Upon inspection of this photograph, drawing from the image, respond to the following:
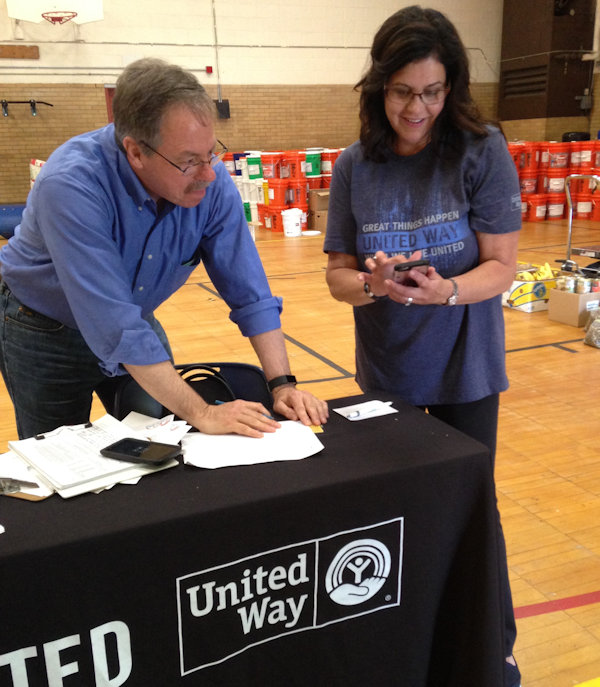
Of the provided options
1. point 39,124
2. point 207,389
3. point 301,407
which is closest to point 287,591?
point 301,407

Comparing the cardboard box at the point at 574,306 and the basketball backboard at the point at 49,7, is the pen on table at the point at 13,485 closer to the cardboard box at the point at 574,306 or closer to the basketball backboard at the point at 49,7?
the cardboard box at the point at 574,306

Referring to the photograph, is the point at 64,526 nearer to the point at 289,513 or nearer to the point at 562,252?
the point at 289,513

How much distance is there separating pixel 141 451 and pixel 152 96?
25.5 inches

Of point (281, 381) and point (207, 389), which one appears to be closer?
Result: point (281, 381)

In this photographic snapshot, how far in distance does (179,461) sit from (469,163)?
0.86m

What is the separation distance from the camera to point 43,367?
1.58 metres

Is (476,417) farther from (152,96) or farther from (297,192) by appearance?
(297,192)

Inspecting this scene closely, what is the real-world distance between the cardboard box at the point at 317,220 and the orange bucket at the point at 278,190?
1.51 ft

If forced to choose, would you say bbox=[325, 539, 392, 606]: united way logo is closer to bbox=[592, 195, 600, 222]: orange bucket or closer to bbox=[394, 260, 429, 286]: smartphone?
bbox=[394, 260, 429, 286]: smartphone

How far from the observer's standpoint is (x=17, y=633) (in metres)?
0.95

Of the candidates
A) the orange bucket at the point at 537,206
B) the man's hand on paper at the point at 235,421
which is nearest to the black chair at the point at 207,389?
the man's hand on paper at the point at 235,421

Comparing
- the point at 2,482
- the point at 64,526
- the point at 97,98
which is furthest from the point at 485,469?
the point at 97,98

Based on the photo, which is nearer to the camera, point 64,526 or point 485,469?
point 64,526

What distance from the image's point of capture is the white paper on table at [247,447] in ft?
4.00
